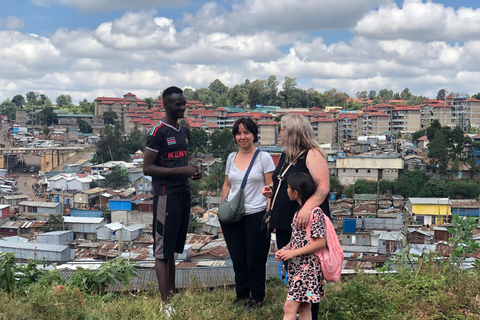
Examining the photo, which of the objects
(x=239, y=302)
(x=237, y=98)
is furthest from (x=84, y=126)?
(x=239, y=302)

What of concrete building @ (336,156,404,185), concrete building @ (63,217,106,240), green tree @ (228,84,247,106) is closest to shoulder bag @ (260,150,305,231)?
concrete building @ (63,217,106,240)

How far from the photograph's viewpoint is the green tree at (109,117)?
122ft

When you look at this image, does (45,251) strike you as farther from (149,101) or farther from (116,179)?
(149,101)

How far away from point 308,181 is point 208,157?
2472 centimetres

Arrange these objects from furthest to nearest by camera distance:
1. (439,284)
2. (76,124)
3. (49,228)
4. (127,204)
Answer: (76,124), (127,204), (49,228), (439,284)

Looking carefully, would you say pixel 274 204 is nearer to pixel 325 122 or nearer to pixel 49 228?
pixel 49 228

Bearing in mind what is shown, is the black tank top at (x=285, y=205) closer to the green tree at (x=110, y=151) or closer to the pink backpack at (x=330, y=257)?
the pink backpack at (x=330, y=257)

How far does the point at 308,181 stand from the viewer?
58.5 inches

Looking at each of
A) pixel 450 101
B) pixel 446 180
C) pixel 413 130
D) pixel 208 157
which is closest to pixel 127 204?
pixel 208 157

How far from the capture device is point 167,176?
179cm

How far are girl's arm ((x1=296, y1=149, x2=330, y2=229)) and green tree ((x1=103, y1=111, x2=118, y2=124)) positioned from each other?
1466 inches

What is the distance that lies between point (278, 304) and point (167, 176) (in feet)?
2.13

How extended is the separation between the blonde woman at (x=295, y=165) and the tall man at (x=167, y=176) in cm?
36

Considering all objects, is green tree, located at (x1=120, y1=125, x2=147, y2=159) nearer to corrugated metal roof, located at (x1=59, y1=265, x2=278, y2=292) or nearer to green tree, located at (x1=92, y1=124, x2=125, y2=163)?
green tree, located at (x1=92, y1=124, x2=125, y2=163)
